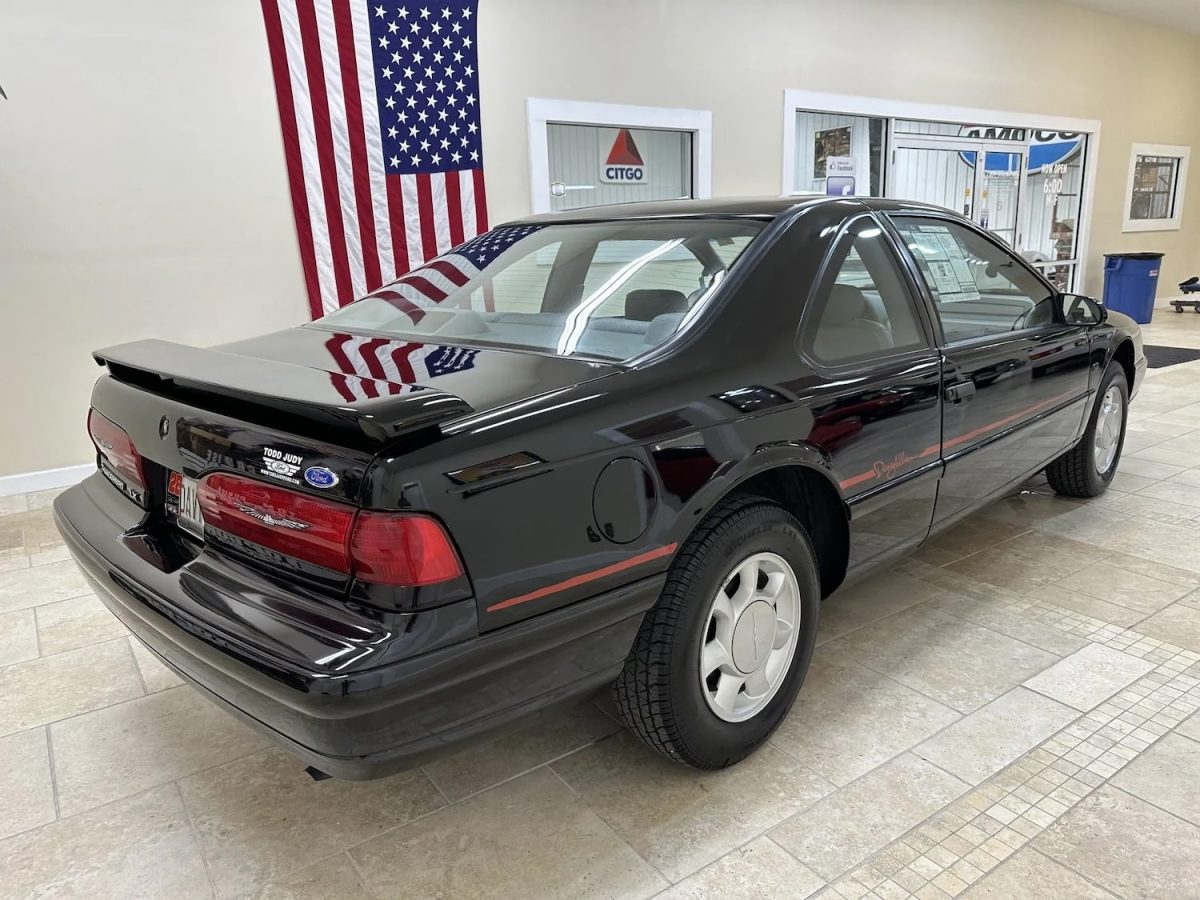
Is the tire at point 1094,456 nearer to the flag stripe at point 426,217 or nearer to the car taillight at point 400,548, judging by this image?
the car taillight at point 400,548

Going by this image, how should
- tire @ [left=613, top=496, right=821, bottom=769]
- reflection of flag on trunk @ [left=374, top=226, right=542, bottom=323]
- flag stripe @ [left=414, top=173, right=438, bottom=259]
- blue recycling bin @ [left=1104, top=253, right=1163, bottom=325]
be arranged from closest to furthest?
tire @ [left=613, top=496, right=821, bottom=769] → reflection of flag on trunk @ [left=374, top=226, right=542, bottom=323] → flag stripe @ [left=414, top=173, right=438, bottom=259] → blue recycling bin @ [left=1104, top=253, right=1163, bottom=325]

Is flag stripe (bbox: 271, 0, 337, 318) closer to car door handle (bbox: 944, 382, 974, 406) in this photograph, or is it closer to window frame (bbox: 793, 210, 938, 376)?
window frame (bbox: 793, 210, 938, 376)

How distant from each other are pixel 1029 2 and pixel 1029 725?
32.1 ft

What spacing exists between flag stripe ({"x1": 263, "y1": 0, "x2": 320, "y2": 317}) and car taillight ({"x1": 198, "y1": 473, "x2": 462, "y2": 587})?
4.02 meters

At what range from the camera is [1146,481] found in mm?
4215

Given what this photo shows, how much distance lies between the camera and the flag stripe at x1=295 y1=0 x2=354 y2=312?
4.91 metres

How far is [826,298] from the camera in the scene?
2152 mm

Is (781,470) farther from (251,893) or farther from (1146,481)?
(1146,481)

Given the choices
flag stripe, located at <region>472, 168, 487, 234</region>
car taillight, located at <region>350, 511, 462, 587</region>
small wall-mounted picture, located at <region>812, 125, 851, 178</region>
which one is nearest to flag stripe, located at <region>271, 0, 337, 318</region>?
flag stripe, located at <region>472, 168, 487, 234</region>

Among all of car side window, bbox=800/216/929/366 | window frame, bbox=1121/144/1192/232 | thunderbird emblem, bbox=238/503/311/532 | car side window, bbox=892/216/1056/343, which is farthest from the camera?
window frame, bbox=1121/144/1192/232

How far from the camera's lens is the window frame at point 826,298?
206 cm

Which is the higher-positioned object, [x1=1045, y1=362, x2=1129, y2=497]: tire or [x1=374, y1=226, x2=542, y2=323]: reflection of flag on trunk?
[x1=374, y1=226, x2=542, y2=323]: reflection of flag on trunk

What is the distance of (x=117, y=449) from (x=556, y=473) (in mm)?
1223

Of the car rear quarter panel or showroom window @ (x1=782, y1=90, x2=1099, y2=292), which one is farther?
showroom window @ (x1=782, y1=90, x2=1099, y2=292)
